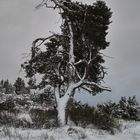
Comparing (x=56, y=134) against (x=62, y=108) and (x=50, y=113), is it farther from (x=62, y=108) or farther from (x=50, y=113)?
(x=50, y=113)

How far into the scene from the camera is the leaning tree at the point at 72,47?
20938 millimetres

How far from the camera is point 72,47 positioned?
68.5ft

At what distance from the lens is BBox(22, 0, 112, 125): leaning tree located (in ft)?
68.7

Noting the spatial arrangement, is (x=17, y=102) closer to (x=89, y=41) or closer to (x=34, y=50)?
(x=34, y=50)

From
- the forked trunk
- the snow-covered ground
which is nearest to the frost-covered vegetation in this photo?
the forked trunk

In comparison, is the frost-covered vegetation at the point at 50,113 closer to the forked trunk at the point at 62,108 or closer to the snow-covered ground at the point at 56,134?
the forked trunk at the point at 62,108

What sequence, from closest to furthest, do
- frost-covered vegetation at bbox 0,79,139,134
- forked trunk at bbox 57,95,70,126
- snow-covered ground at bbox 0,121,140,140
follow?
1. snow-covered ground at bbox 0,121,140,140
2. frost-covered vegetation at bbox 0,79,139,134
3. forked trunk at bbox 57,95,70,126

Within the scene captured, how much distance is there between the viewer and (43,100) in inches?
900

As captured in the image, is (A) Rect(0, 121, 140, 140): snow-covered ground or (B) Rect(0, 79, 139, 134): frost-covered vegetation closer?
(A) Rect(0, 121, 140, 140): snow-covered ground

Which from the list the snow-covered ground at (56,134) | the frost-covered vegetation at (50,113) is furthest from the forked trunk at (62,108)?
the snow-covered ground at (56,134)

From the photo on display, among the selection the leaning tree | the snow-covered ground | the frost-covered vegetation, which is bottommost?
the snow-covered ground

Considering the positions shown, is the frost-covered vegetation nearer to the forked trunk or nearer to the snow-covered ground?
the forked trunk

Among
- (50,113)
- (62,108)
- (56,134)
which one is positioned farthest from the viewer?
(50,113)

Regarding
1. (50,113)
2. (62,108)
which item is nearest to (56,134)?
(62,108)
